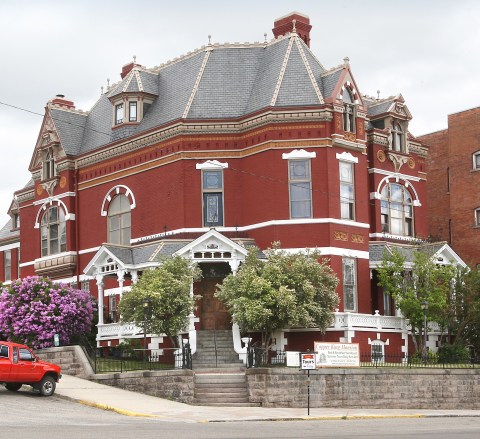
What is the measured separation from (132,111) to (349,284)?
1423 cm

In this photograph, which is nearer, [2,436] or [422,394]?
[2,436]

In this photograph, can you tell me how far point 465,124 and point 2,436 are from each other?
3857 cm

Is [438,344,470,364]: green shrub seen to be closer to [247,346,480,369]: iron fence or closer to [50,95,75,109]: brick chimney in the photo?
[247,346,480,369]: iron fence

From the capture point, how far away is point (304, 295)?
125 feet

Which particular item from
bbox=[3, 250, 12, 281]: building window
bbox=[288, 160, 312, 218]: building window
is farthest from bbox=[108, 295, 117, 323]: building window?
bbox=[3, 250, 12, 281]: building window

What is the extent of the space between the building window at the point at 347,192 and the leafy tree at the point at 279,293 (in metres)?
4.16

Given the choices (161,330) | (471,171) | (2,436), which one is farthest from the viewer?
(471,171)

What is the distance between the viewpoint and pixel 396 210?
4803cm

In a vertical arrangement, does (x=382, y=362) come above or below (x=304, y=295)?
below

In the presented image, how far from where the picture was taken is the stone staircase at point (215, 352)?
3875 centimetres

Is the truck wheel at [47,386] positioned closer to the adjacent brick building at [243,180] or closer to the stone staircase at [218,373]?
the stone staircase at [218,373]

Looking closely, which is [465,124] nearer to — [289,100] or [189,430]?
[289,100]

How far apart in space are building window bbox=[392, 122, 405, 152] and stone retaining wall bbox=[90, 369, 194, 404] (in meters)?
18.7

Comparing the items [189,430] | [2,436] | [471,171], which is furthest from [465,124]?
[2,436]
